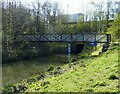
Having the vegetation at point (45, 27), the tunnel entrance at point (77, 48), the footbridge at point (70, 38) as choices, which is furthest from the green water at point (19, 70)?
the tunnel entrance at point (77, 48)

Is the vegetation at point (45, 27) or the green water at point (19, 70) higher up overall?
the vegetation at point (45, 27)

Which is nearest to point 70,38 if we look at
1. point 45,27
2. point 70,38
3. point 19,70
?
point 70,38

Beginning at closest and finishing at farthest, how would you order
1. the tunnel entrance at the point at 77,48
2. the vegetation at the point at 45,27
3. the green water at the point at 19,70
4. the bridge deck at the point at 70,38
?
the green water at the point at 19,70 → the vegetation at the point at 45,27 → the bridge deck at the point at 70,38 → the tunnel entrance at the point at 77,48

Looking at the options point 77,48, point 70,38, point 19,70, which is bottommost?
point 19,70

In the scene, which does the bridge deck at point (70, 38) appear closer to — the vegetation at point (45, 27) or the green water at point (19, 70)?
the vegetation at point (45, 27)

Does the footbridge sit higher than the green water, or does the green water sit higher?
the footbridge

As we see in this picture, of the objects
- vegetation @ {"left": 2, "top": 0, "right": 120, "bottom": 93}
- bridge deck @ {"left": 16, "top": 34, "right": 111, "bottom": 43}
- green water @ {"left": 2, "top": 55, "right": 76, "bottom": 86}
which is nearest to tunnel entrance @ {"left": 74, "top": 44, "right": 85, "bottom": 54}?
vegetation @ {"left": 2, "top": 0, "right": 120, "bottom": 93}

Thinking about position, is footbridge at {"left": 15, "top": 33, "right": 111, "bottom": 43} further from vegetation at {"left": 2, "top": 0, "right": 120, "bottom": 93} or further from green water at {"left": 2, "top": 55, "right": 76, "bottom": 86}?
green water at {"left": 2, "top": 55, "right": 76, "bottom": 86}

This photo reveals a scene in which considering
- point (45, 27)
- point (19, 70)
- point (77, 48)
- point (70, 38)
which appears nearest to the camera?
point (19, 70)

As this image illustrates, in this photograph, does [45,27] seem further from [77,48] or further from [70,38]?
[70,38]

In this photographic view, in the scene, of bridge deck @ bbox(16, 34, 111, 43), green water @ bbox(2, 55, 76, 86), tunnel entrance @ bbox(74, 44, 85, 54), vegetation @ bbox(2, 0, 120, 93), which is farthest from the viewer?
tunnel entrance @ bbox(74, 44, 85, 54)

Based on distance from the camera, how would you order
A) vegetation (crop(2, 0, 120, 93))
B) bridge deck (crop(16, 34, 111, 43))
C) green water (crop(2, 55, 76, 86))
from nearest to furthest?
green water (crop(2, 55, 76, 86)) < vegetation (crop(2, 0, 120, 93)) < bridge deck (crop(16, 34, 111, 43))

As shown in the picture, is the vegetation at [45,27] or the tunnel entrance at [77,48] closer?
the vegetation at [45,27]

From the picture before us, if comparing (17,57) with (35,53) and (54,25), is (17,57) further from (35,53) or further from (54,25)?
(54,25)
